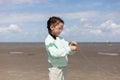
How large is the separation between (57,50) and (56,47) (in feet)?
0.50

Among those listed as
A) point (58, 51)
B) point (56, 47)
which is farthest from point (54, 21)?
point (58, 51)

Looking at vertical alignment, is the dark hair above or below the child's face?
above

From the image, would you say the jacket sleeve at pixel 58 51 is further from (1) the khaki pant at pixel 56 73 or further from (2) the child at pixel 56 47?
(1) the khaki pant at pixel 56 73

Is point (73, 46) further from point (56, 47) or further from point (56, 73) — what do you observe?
point (56, 73)

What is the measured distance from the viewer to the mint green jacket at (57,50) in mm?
5449

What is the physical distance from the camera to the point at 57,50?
5.46 meters

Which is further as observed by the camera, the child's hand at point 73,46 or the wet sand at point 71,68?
the wet sand at point 71,68

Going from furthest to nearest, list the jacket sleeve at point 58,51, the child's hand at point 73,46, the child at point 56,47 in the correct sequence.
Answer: the child at point 56,47, the jacket sleeve at point 58,51, the child's hand at point 73,46

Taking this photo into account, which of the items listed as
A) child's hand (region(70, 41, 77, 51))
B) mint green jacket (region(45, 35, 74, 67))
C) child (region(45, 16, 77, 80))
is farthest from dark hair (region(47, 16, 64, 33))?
child's hand (region(70, 41, 77, 51))

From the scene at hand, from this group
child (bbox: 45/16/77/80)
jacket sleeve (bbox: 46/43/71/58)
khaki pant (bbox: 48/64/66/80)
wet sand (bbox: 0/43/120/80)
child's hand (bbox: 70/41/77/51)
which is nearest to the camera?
child's hand (bbox: 70/41/77/51)

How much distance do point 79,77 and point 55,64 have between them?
1268 centimetres

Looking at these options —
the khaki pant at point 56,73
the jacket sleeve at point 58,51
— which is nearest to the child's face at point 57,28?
the jacket sleeve at point 58,51

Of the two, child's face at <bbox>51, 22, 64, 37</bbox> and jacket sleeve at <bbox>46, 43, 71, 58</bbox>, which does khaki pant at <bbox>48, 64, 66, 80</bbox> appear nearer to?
jacket sleeve at <bbox>46, 43, 71, 58</bbox>

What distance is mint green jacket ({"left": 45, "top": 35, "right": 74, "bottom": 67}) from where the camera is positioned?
5449 millimetres
